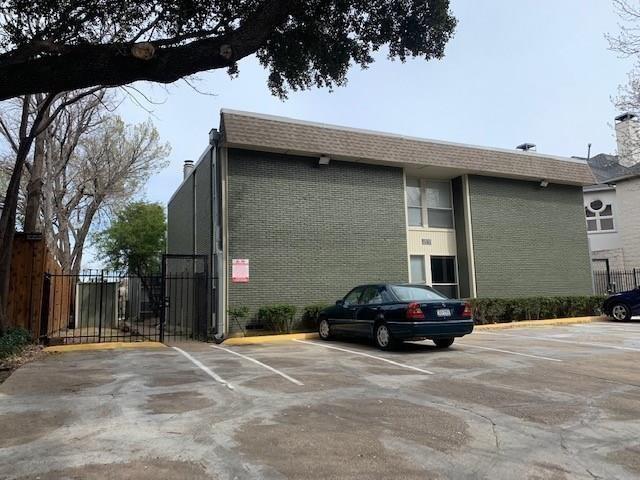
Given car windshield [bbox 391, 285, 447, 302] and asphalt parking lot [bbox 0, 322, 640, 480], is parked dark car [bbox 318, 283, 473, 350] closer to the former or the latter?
car windshield [bbox 391, 285, 447, 302]

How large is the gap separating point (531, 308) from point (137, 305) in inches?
849

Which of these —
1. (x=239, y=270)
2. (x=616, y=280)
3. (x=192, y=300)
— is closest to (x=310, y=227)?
(x=239, y=270)

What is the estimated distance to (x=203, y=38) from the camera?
900cm

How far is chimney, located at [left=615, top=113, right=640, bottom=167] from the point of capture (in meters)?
10.1

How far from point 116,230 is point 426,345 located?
3045cm

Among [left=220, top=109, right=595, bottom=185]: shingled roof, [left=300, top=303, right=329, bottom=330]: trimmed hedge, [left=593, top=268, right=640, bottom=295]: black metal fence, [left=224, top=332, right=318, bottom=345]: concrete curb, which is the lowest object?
[left=224, top=332, right=318, bottom=345]: concrete curb

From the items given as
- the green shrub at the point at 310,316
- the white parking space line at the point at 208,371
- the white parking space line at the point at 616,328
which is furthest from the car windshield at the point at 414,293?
Answer: the white parking space line at the point at 616,328

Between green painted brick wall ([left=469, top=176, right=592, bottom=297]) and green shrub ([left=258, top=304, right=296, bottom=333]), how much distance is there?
307 inches

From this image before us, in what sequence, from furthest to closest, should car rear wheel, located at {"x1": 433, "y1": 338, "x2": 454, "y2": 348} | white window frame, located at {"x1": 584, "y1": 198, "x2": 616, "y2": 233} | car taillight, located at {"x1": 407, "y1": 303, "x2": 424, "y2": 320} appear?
1. white window frame, located at {"x1": 584, "y1": 198, "x2": 616, "y2": 233}
2. car rear wheel, located at {"x1": 433, "y1": 338, "x2": 454, "y2": 348}
3. car taillight, located at {"x1": 407, "y1": 303, "x2": 424, "y2": 320}

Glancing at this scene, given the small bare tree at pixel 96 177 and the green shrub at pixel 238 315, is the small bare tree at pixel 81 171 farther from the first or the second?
the green shrub at pixel 238 315

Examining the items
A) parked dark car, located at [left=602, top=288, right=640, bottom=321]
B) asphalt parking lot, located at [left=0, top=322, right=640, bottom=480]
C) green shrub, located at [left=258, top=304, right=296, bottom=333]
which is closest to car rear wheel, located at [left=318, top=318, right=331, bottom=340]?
green shrub, located at [left=258, top=304, right=296, bottom=333]

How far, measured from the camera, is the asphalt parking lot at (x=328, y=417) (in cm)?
444

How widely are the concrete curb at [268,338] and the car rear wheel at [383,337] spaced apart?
366 cm

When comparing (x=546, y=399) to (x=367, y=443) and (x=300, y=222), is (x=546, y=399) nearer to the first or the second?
(x=367, y=443)
